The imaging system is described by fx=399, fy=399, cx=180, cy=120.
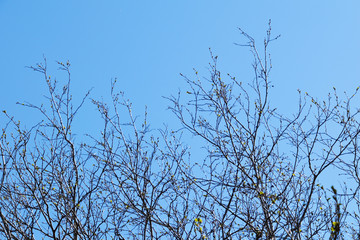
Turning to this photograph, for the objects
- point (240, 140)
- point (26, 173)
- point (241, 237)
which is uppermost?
point (240, 140)

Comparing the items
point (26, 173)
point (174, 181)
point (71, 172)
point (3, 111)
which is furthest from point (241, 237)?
point (3, 111)

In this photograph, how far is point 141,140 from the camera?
5023 mm

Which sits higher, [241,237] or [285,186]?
[285,186]

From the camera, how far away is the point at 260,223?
12.8ft

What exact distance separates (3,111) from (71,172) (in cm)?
128

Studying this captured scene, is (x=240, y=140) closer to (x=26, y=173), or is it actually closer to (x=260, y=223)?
(x=260, y=223)

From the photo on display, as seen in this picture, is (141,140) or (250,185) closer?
(250,185)

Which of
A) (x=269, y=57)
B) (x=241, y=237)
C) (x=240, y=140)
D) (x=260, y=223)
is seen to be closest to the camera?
(x=260, y=223)

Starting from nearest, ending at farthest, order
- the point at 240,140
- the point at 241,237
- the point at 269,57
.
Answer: the point at 241,237 < the point at 240,140 < the point at 269,57

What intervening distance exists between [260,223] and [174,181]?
1.18 meters

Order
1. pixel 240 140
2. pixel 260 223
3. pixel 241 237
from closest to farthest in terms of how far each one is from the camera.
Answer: pixel 260 223, pixel 241 237, pixel 240 140

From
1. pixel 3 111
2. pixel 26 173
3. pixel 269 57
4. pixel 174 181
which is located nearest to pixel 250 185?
pixel 174 181

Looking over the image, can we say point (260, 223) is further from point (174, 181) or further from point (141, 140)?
point (141, 140)

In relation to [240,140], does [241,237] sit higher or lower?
lower
